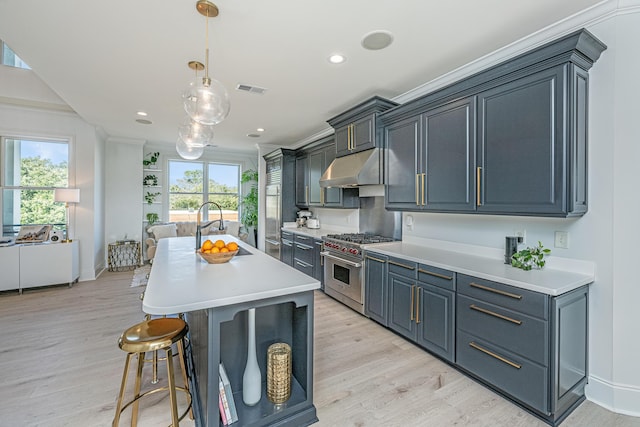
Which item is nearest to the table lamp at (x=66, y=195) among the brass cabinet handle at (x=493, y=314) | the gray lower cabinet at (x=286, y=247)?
the gray lower cabinet at (x=286, y=247)

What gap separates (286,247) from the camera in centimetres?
543

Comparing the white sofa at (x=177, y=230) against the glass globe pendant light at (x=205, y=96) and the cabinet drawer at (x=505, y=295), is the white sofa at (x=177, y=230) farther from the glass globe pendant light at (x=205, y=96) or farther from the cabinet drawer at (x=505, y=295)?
the cabinet drawer at (x=505, y=295)

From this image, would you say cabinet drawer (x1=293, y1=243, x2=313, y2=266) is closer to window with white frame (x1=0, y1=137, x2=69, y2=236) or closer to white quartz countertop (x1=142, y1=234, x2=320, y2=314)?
white quartz countertop (x1=142, y1=234, x2=320, y2=314)

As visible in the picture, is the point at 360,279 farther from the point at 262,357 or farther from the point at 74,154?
the point at 74,154

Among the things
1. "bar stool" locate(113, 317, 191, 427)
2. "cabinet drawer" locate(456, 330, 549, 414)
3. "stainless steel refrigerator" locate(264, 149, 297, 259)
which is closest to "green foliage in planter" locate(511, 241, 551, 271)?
"cabinet drawer" locate(456, 330, 549, 414)

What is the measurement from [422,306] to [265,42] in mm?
A: 2658

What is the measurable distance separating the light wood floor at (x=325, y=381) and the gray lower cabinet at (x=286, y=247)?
191 centimetres

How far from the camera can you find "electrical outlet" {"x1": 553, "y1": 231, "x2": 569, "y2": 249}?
216 cm

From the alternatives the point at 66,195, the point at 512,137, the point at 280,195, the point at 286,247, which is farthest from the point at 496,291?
the point at 66,195

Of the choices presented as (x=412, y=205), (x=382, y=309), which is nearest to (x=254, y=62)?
(x=412, y=205)

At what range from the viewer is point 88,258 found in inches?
199

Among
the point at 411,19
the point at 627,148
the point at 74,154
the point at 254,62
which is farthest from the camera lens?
the point at 74,154

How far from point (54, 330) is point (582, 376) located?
478cm

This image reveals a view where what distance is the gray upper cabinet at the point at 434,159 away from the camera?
2.49 metres
